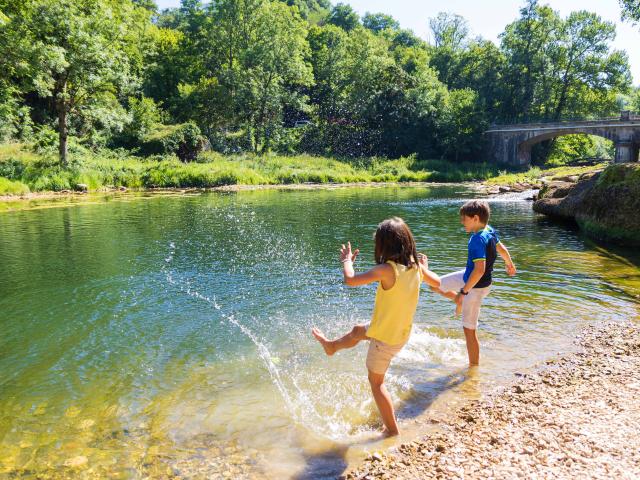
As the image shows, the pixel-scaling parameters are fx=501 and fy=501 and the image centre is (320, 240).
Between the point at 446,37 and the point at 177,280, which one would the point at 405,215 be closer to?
the point at 177,280

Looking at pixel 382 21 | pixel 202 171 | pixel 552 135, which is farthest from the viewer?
pixel 382 21

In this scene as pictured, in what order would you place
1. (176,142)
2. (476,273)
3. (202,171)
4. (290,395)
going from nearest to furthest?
(476,273), (290,395), (202,171), (176,142)

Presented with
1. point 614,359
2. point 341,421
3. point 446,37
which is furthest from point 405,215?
point 446,37

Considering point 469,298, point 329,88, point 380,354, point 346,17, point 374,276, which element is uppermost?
point 346,17

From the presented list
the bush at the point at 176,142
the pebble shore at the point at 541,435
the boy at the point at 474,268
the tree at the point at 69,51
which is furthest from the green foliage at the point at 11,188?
the pebble shore at the point at 541,435

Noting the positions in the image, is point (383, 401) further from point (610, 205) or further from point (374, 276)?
point (610, 205)

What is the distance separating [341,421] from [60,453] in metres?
3.05

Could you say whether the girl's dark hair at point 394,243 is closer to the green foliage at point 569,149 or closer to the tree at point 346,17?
the green foliage at point 569,149

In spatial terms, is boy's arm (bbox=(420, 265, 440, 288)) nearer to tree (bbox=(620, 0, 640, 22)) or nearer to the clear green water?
the clear green water

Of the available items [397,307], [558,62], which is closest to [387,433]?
[397,307]

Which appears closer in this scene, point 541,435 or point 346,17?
point 541,435

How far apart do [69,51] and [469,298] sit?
40.0 metres

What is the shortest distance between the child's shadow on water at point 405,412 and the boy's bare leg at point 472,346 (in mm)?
137

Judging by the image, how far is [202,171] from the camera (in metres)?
47.2
